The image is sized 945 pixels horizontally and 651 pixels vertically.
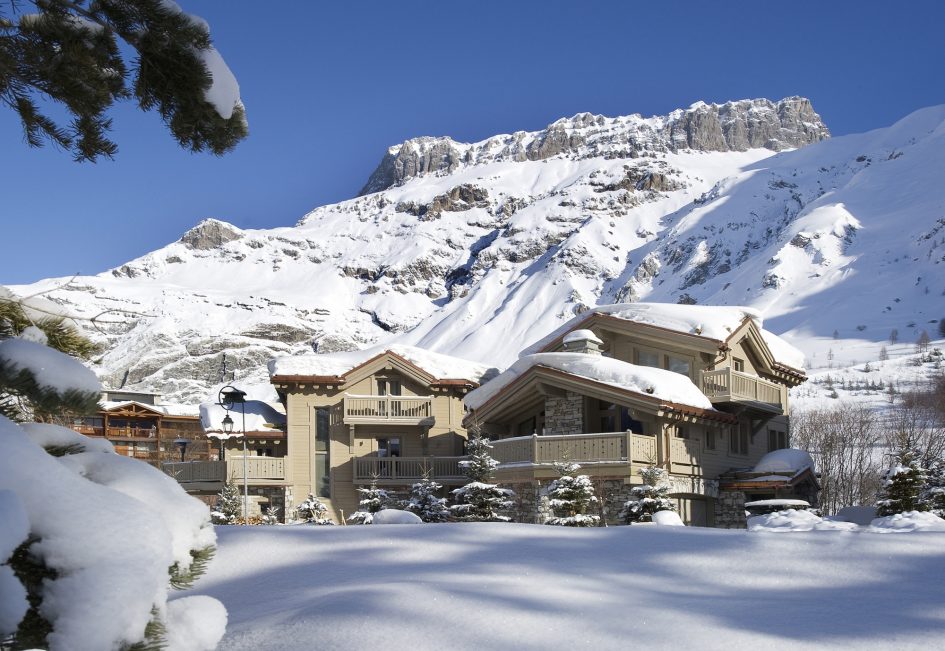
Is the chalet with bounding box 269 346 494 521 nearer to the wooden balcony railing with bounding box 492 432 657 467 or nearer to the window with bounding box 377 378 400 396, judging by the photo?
the window with bounding box 377 378 400 396

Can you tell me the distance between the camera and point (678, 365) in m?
29.2

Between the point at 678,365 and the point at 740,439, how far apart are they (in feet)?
10.1

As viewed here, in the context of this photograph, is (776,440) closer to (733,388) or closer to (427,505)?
(733,388)

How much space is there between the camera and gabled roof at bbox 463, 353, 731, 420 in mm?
24594

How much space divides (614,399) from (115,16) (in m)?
20.9

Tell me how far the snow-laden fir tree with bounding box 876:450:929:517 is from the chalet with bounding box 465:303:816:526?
12.3 ft

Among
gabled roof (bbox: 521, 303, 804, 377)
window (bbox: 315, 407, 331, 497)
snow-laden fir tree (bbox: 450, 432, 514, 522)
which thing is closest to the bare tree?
gabled roof (bbox: 521, 303, 804, 377)

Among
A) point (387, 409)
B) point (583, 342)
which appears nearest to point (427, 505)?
point (583, 342)

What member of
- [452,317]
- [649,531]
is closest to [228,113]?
[649,531]

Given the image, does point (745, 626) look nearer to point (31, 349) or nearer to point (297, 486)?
point (31, 349)

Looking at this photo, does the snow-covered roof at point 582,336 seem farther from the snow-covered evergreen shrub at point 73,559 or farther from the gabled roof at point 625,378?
the snow-covered evergreen shrub at point 73,559

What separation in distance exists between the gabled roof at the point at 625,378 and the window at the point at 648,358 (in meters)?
2.94

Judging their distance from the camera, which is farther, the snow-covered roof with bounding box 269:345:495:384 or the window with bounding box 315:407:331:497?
the snow-covered roof with bounding box 269:345:495:384

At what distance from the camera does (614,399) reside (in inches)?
985
